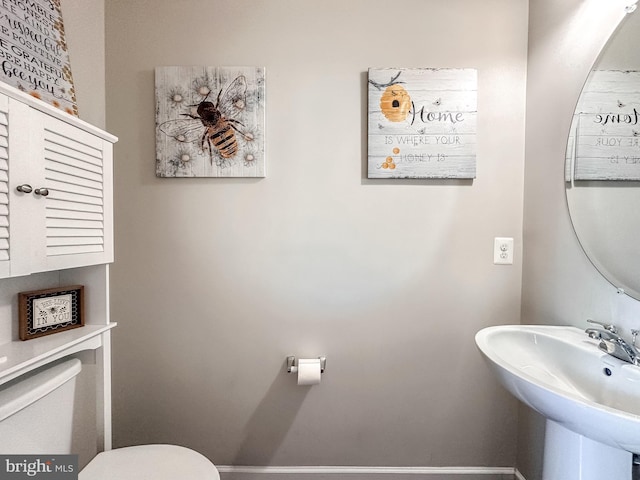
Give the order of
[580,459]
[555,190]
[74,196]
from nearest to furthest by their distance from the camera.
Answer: [580,459], [74,196], [555,190]

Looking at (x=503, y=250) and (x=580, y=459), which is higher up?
(x=503, y=250)

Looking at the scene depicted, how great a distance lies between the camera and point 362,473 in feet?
5.15

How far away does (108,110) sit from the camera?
1.54m

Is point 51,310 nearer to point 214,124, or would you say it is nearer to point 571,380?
point 214,124

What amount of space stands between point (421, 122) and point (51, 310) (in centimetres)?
164

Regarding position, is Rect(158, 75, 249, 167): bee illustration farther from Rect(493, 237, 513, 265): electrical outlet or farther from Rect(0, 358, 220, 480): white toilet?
Rect(493, 237, 513, 265): electrical outlet

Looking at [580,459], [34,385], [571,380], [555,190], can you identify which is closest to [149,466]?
[34,385]

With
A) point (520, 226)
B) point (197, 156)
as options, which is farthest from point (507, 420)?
point (197, 156)

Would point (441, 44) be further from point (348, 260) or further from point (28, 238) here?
point (28, 238)

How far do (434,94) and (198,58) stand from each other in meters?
1.12

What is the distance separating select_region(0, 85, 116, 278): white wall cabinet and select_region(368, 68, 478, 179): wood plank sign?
1100 millimetres

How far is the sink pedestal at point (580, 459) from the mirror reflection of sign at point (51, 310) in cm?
167

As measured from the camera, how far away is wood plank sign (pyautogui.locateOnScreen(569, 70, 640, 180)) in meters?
1.02

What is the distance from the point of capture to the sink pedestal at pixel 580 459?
0.89 meters
